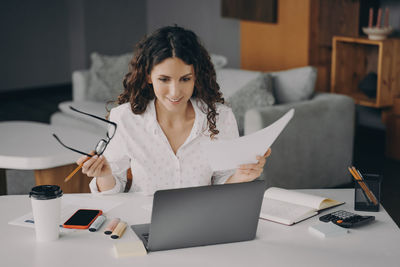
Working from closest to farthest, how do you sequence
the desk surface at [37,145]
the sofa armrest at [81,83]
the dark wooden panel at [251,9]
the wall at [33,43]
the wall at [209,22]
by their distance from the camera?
the desk surface at [37,145] → the sofa armrest at [81,83] → the dark wooden panel at [251,9] → the wall at [209,22] → the wall at [33,43]

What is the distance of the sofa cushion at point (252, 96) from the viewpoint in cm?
Answer: 365

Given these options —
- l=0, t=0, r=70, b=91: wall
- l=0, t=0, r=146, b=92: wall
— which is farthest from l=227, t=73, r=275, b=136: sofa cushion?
l=0, t=0, r=70, b=91: wall

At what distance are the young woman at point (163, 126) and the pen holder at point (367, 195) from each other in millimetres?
382

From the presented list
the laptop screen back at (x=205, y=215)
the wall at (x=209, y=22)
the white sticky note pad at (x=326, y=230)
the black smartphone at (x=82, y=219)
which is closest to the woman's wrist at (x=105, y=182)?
the black smartphone at (x=82, y=219)

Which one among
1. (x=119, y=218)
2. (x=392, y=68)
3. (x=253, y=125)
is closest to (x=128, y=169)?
(x=119, y=218)

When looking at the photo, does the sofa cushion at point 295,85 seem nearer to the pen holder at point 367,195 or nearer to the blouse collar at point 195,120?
the blouse collar at point 195,120

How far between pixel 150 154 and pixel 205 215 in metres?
0.55

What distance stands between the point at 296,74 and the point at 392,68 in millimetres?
988

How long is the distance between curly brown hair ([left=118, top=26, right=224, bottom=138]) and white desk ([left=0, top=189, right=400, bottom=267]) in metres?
0.48

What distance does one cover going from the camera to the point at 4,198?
1817mm

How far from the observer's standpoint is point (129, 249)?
1.43 meters

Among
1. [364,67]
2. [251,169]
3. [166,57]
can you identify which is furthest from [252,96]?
[251,169]

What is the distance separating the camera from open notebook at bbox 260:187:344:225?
165 cm

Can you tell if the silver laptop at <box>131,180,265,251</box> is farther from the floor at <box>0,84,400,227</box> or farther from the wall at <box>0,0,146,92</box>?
the wall at <box>0,0,146,92</box>
